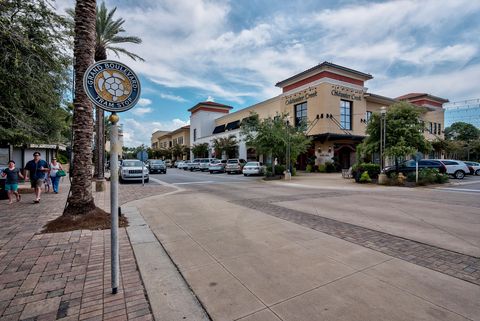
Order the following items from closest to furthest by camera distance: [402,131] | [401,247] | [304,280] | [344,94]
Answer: [304,280]
[401,247]
[402,131]
[344,94]

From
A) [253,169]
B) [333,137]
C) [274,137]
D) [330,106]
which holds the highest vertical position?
[330,106]

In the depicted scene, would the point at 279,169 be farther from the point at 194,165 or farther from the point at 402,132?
the point at 194,165

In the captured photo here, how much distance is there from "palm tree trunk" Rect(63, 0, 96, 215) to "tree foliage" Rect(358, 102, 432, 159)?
57.0ft

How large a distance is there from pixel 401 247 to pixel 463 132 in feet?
290

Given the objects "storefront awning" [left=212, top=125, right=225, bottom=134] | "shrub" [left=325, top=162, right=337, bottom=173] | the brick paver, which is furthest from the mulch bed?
"storefront awning" [left=212, top=125, right=225, bottom=134]

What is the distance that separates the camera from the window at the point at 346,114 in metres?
32.2

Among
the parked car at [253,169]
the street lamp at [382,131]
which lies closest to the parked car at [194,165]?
the parked car at [253,169]

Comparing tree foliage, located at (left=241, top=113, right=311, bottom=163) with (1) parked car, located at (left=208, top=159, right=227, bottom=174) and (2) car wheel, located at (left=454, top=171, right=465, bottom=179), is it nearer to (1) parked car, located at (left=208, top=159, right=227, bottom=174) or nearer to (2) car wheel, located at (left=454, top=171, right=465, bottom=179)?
(1) parked car, located at (left=208, top=159, right=227, bottom=174)

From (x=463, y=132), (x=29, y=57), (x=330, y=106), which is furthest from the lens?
(x=463, y=132)

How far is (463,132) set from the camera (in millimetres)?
69688

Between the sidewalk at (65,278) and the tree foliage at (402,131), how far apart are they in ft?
57.3

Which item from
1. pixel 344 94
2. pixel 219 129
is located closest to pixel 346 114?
pixel 344 94

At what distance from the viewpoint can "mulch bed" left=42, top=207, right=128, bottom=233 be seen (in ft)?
18.8

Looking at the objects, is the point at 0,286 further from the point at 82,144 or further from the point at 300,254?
the point at 300,254
